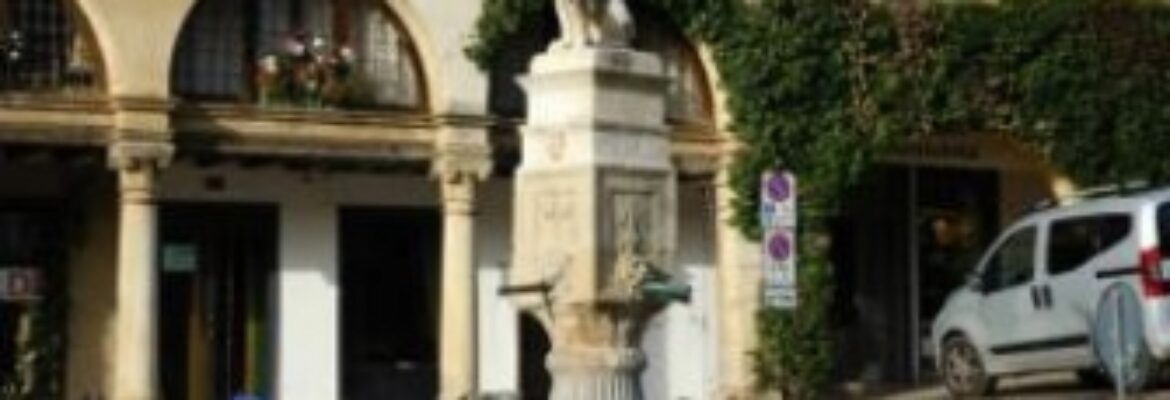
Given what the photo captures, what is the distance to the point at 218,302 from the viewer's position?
2348cm

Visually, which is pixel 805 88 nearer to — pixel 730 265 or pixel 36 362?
pixel 730 265

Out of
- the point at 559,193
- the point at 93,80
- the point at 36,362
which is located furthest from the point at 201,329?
the point at 559,193

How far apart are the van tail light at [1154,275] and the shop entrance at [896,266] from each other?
9003 mm

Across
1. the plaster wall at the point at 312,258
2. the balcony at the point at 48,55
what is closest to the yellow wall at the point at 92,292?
the plaster wall at the point at 312,258

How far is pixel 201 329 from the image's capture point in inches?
920

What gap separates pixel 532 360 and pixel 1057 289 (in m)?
6.77

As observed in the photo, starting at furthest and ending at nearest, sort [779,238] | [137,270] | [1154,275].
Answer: [137,270] < [1154,275] < [779,238]

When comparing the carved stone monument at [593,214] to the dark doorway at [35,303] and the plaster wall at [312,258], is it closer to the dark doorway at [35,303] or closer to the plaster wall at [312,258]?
the plaster wall at [312,258]

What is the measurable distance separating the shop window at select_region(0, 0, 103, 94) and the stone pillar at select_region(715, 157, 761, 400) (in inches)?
278

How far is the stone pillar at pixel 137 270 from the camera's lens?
2084 cm

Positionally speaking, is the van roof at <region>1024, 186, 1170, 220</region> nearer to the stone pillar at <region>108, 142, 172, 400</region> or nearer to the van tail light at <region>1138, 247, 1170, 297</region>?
the van tail light at <region>1138, 247, 1170, 297</region>

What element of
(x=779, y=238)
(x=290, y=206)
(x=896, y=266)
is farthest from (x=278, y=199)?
(x=896, y=266)

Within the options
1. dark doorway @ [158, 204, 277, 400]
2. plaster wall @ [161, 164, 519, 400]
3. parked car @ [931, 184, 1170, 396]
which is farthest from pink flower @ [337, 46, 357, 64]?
parked car @ [931, 184, 1170, 396]

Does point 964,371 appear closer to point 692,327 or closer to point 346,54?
point 692,327
